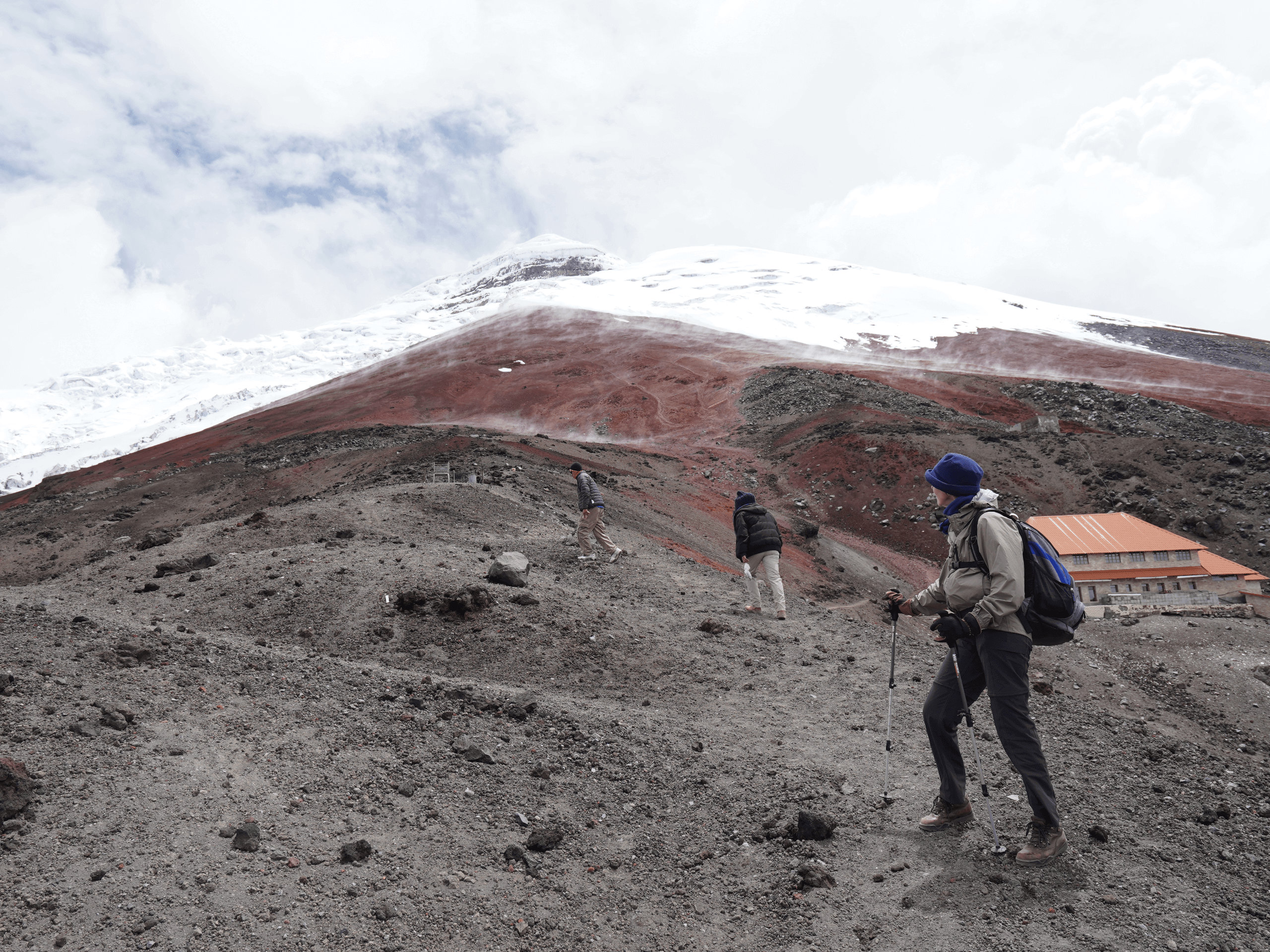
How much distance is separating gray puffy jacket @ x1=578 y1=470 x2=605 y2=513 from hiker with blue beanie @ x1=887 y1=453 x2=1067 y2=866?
24.9 ft

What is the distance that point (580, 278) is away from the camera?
99.1 metres

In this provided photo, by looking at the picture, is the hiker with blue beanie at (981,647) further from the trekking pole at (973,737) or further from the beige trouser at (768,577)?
the beige trouser at (768,577)

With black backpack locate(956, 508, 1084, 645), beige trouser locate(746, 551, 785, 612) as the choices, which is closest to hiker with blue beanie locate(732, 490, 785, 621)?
beige trouser locate(746, 551, 785, 612)

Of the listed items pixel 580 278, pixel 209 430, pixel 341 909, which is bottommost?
pixel 341 909

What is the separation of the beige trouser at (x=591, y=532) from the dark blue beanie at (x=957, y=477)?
25.8 feet

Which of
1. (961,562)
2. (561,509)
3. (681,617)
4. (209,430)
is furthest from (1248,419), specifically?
(209,430)

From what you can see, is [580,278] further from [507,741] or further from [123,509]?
[507,741]

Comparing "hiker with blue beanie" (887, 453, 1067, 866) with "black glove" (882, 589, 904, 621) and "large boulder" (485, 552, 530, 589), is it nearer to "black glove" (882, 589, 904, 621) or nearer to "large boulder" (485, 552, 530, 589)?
"black glove" (882, 589, 904, 621)

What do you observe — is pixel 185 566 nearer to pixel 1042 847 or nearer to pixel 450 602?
pixel 450 602

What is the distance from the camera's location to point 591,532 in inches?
483

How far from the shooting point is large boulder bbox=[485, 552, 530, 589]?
973 centimetres

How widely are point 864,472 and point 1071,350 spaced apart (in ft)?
145

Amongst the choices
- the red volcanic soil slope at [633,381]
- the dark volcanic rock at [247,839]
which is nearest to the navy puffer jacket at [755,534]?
the dark volcanic rock at [247,839]

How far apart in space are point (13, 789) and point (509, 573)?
585cm
